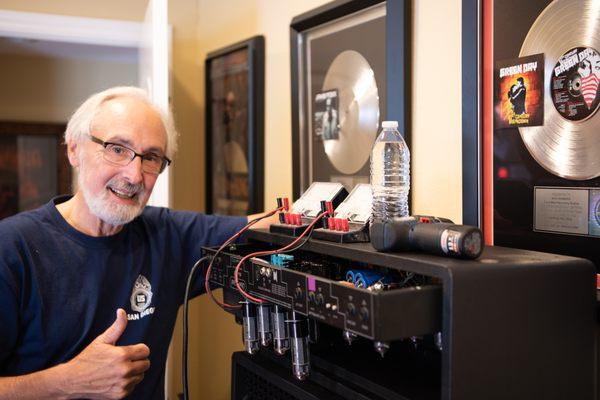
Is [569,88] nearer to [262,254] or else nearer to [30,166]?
[262,254]

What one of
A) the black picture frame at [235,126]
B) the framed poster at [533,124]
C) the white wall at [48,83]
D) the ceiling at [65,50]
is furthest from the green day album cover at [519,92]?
the white wall at [48,83]

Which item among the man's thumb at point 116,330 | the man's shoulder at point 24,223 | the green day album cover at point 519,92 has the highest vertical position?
the green day album cover at point 519,92

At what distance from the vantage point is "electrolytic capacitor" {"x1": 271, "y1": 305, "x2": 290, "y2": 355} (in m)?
1.17

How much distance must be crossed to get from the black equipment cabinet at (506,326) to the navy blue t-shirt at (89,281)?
2.21ft

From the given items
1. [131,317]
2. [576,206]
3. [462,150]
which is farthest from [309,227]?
[131,317]

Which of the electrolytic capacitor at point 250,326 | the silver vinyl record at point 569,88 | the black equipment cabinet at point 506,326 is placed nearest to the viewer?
the black equipment cabinet at point 506,326

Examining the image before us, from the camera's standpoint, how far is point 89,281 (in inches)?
56.4

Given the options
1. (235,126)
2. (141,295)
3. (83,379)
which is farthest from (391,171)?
(235,126)

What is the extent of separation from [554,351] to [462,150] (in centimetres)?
48

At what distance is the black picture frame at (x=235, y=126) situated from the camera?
2133 mm

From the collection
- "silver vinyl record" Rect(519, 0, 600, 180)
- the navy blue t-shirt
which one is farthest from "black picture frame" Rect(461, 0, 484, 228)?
the navy blue t-shirt

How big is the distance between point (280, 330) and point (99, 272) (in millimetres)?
518

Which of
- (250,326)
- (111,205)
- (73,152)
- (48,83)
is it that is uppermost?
(48,83)

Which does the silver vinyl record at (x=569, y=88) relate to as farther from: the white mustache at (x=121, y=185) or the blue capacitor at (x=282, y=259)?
the white mustache at (x=121, y=185)
